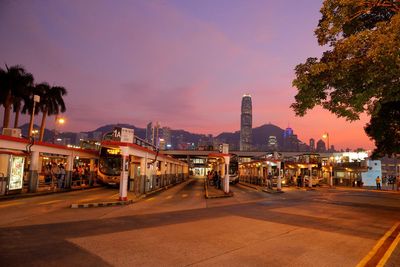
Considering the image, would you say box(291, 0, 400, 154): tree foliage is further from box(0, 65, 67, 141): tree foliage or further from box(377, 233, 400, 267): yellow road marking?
box(0, 65, 67, 141): tree foliage

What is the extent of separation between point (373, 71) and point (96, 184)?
95.1 feet

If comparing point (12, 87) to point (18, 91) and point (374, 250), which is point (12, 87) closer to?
point (18, 91)

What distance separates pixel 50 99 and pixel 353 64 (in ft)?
153

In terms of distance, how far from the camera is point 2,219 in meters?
11.5

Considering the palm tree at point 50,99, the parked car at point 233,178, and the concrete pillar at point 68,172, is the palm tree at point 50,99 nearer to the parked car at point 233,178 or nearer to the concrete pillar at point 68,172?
the concrete pillar at point 68,172

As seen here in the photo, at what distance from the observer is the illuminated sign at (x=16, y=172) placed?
2019 centimetres

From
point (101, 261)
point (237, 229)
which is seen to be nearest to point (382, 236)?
point (237, 229)

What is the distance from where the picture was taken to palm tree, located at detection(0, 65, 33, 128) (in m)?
39.2

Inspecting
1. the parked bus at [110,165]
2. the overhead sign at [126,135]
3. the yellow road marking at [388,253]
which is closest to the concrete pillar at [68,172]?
the parked bus at [110,165]

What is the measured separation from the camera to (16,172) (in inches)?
809

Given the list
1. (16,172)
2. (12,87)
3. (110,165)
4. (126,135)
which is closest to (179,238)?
(126,135)

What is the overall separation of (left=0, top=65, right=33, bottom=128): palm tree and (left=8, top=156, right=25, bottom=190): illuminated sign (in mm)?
21376

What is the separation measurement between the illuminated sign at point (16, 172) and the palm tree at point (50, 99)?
95.7 feet

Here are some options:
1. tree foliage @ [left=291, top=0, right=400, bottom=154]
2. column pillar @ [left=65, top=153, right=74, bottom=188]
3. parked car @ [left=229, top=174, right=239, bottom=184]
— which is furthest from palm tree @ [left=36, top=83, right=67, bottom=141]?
tree foliage @ [left=291, top=0, right=400, bottom=154]
